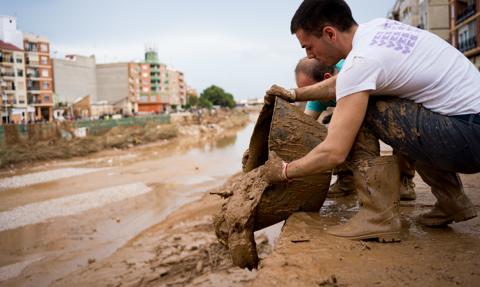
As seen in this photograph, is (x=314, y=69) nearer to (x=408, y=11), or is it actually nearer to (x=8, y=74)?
(x=408, y=11)

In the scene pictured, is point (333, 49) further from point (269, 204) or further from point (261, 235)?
point (261, 235)

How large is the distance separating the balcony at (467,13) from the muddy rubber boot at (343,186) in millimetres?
25325

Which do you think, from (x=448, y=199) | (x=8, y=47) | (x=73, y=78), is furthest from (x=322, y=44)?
(x=73, y=78)

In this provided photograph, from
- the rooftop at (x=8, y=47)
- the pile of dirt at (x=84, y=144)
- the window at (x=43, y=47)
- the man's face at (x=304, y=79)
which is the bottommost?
the pile of dirt at (x=84, y=144)

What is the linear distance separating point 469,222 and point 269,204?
144 centimetres

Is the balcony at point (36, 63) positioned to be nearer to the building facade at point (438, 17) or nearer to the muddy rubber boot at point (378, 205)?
the building facade at point (438, 17)

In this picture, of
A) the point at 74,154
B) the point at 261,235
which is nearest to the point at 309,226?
the point at 261,235

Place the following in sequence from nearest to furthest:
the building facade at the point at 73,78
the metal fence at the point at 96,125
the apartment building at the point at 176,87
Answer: the metal fence at the point at 96,125 → the building facade at the point at 73,78 → the apartment building at the point at 176,87

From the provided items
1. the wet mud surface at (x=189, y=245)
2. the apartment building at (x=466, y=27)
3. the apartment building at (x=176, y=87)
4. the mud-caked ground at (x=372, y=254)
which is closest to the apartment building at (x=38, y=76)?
the wet mud surface at (x=189, y=245)

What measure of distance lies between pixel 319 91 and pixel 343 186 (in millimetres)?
1421

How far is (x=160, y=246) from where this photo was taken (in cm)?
802

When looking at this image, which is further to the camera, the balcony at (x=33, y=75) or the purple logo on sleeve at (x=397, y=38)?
the balcony at (x=33, y=75)

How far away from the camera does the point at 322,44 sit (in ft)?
7.87

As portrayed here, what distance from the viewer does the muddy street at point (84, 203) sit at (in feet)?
28.3
